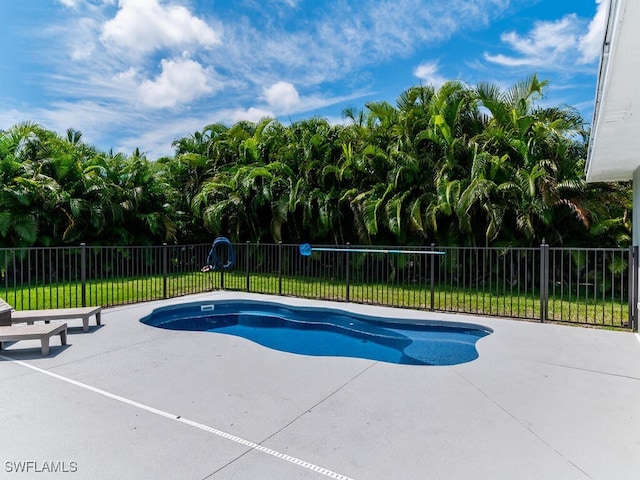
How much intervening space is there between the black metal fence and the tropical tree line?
2.05 ft

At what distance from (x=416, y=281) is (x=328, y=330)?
15.1ft

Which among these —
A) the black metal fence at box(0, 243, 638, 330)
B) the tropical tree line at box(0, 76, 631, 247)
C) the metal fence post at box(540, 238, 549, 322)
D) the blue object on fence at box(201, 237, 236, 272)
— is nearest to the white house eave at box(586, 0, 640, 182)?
the metal fence post at box(540, 238, 549, 322)

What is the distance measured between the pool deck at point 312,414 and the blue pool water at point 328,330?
70cm

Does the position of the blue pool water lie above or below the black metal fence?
below

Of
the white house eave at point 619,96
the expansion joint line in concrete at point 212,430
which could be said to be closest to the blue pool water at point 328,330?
the expansion joint line in concrete at point 212,430

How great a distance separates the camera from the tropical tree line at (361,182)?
29.0ft

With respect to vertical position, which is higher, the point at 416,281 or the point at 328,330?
the point at 416,281

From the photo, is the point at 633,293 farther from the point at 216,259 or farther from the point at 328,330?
the point at 216,259

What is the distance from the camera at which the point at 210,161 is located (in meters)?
14.0

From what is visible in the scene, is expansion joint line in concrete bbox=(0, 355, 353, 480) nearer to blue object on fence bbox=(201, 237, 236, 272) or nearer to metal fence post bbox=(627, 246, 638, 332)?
metal fence post bbox=(627, 246, 638, 332)

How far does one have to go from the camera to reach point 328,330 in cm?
675

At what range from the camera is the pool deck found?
2393 mm

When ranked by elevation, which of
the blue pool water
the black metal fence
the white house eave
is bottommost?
the blue pool water

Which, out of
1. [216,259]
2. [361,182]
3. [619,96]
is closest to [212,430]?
[619,96]
